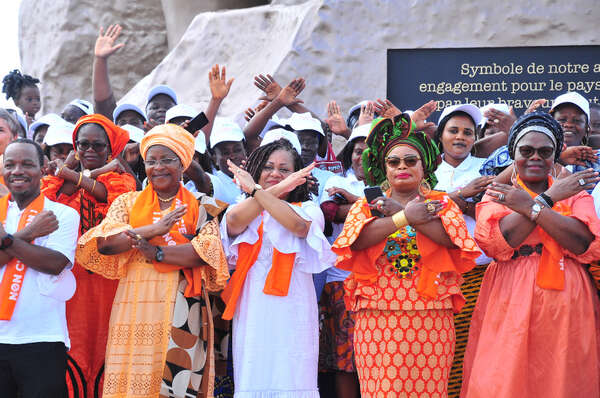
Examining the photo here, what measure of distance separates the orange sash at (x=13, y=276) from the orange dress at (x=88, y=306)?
450 millimetres

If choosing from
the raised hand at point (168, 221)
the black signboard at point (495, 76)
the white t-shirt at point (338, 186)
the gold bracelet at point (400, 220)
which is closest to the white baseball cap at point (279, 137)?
the white t-shirt at point (338, 186)

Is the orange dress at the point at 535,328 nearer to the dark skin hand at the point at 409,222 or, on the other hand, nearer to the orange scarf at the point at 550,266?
the orange scarf at the point at 550,266

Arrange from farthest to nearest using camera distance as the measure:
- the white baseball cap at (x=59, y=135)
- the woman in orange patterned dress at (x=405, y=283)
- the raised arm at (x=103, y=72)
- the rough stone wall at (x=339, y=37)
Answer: the rough stone wall at (x=339, y=37) → the raised arm at (x=103, y=72) → the white baseball cap at (x=59, y=135) → the woman in orange patterned dress at (x=405, y=283)

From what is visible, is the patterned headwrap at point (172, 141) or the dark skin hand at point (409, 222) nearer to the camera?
the dark skin hand at point (409, 222)

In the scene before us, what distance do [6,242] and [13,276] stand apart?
23 centimetres

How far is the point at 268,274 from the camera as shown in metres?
5.16

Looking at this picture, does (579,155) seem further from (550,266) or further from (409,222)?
(409,222)

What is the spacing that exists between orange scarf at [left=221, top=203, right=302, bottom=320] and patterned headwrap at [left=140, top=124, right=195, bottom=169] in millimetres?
675

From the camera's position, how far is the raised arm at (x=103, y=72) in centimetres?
725

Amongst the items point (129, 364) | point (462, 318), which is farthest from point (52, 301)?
point (462, 318)

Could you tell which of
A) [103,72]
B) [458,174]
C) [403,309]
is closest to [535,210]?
[403,309]

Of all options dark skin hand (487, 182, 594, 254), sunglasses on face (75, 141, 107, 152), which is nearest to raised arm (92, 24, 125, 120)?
sunglasses on face (75, 141, 107, 152)

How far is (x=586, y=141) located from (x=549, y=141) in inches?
53.8

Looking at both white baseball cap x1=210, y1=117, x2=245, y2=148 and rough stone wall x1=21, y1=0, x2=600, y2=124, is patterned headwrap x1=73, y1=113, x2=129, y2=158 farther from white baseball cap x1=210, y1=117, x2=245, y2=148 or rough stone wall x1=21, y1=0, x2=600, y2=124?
rough stone wall x1=21, y1=0, x2=600, y2=124
